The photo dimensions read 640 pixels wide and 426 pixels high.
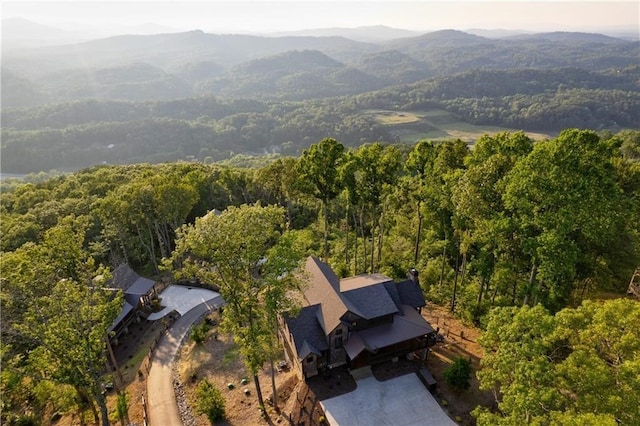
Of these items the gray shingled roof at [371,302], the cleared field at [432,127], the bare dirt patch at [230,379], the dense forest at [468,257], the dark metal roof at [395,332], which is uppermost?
the dense forest at [468,257]

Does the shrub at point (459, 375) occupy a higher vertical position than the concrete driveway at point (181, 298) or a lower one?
higher

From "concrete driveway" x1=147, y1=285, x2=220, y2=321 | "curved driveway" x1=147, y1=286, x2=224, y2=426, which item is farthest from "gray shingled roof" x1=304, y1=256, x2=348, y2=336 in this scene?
"concrete driveway" x1=147, y1=285, x2=220, y2=321

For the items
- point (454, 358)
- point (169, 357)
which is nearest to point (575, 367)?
point (454, 358)

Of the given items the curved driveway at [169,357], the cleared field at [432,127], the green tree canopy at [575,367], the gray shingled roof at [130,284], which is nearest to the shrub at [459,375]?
the green tree canopy at [575,367]

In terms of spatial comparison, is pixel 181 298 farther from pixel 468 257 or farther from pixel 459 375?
pixel 468 257

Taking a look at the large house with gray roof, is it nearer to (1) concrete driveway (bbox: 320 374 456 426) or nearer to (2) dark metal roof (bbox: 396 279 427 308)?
(2) dark metal roof (bbox: 396 279 427 308)

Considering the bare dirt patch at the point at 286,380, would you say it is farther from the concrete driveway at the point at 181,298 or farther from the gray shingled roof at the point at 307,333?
the concrete driveway at the point at 181,298

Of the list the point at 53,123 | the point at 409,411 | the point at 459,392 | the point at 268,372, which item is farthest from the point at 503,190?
the point at 53,123
